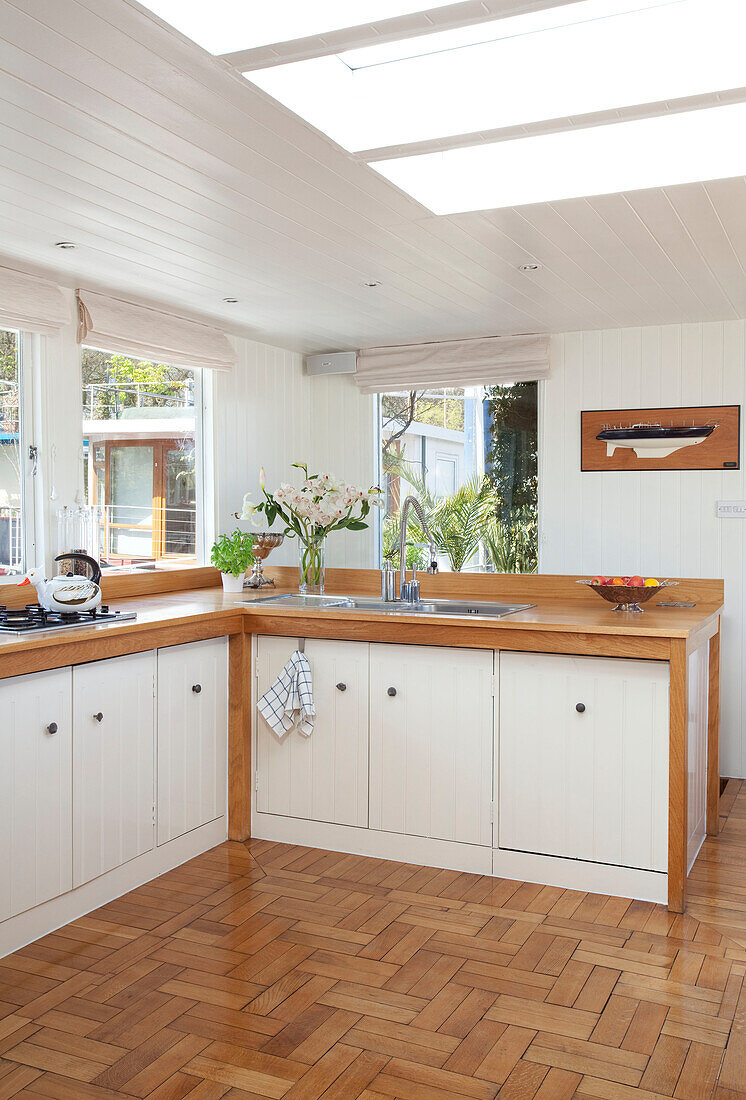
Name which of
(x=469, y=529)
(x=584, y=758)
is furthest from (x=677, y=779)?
(x=469, y=529)

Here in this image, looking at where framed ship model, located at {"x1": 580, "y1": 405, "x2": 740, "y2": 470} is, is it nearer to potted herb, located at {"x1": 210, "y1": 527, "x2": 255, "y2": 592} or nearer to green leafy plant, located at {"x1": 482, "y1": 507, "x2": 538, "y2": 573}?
green leafy plant, located at {"x1": 482, "y1": 507, "x2": 538, "y2": 573}

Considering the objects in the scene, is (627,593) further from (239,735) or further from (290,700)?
(239,735)

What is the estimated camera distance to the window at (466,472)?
5.35 meters

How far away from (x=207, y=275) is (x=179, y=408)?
1.09 m

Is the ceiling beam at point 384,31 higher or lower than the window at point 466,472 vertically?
higher

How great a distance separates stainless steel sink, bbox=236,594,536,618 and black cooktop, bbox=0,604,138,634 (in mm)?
750

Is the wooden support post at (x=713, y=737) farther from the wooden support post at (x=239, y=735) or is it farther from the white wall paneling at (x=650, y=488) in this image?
the wooden support post at (x=239, y=735)

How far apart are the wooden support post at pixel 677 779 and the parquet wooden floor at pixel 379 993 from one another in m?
0.11

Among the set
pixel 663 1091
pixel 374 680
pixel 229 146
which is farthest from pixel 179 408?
pixel 663 1091

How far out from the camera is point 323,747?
367 cm

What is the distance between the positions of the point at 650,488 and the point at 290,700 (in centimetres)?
237

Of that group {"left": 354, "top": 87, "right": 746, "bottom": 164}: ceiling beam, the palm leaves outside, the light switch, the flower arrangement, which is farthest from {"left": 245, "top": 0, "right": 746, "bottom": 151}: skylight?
the palm leaves outside

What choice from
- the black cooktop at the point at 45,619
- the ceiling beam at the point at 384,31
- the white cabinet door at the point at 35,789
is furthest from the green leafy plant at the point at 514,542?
the ceiling beam at the point at 384,31

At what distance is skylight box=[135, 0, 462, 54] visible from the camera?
6.05 feet
